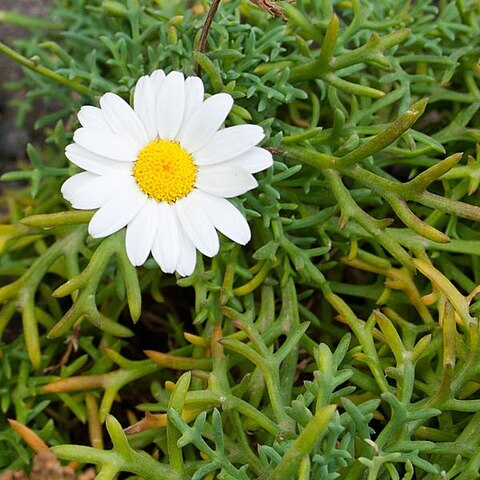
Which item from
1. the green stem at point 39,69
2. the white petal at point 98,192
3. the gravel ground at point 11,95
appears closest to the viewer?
the white petal at point 98,192

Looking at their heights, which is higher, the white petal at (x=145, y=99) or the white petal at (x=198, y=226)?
the white petal at (x=145, y=99)

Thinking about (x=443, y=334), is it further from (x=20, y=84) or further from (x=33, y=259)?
(x=20, y=84)

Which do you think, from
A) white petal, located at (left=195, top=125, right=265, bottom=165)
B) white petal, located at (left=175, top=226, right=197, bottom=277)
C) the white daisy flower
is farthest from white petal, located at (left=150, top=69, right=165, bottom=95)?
white petal, located at (left=175, top=226, right=197, bottom=277)

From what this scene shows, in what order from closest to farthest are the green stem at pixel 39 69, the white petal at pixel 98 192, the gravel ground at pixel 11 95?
the white petal at pixel 98 192 < the green stem at pixel 39 69 < the gravel ground at pixel 11 95

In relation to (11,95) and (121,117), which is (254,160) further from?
(11,95)

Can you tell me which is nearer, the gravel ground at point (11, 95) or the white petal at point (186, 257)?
the white petal at point (186, 257)

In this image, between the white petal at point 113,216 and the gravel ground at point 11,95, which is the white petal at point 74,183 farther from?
the gravel ground at point 11,95

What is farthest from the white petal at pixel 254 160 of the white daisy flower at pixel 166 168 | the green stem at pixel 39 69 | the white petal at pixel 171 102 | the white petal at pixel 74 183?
the green stem at pixel 39 69
